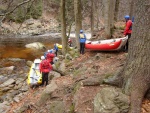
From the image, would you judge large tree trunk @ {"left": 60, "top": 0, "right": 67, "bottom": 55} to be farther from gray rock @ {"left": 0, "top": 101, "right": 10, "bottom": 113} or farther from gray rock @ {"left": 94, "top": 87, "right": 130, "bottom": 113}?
gray rock @ {"left": 94, "top": 87, "right": 130, "bottom": 113}

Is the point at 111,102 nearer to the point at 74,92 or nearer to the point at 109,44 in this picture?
→ the point at 74,92

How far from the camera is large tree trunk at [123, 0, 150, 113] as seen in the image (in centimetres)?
461

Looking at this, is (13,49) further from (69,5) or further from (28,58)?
(69,5)

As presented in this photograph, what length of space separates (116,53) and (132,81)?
5592 millimetres

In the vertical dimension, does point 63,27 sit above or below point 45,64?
above

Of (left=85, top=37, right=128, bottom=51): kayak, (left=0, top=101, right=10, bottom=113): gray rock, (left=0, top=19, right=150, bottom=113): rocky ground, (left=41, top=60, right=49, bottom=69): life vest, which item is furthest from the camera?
(left=85, top=37, right=128, bottom=51): kayak

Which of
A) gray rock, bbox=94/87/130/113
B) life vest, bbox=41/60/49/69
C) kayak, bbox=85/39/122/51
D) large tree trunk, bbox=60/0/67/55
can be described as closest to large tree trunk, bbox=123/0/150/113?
gray rock, bbox=94/87/130/113

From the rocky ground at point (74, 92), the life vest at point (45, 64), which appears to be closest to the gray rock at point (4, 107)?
the rocky ground at point (74, 92)

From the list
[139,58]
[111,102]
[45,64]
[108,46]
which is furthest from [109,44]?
[111,102]

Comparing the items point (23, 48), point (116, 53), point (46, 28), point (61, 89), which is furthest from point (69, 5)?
point (46, 28)

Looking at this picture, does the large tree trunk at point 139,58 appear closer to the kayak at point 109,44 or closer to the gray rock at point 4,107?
the kayak at point 109,44

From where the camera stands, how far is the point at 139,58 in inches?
185

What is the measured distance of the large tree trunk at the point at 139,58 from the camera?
461cm

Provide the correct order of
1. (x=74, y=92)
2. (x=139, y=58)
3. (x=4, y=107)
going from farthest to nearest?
(x=4, y=107) < (x=74, y=92) < (x=139, y=58)
